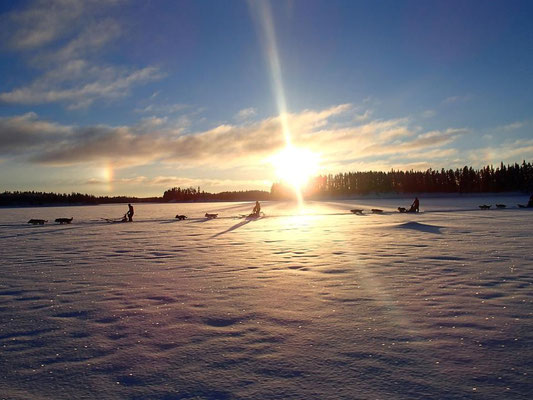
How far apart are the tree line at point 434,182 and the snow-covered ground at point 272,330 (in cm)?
12400

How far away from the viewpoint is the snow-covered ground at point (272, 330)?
3.08 metres

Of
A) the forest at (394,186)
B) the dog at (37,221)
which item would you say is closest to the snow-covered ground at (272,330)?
the dog at (37,221)

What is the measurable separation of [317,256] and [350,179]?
510 ft

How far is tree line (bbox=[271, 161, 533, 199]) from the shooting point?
116m

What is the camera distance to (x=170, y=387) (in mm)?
3066

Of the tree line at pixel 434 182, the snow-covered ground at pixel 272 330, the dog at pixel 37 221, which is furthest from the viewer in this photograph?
the tree line at pixel 434 182

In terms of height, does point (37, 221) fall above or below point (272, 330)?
above

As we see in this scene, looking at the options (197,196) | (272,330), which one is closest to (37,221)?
(272,330)

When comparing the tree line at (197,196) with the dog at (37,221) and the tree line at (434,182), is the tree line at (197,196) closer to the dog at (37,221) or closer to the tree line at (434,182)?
the tree line at (434,182)

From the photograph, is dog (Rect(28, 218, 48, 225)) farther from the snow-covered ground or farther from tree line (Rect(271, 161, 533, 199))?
tree line (Rect(271, 161, 533, 199))

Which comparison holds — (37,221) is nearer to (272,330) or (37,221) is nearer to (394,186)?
(272,330)

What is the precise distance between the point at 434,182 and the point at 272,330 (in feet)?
494

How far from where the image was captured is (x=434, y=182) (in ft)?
449

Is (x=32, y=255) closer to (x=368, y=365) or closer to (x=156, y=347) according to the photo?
(x=156, y=347)
